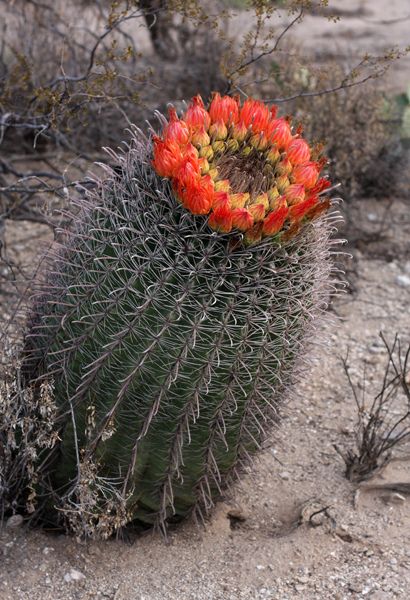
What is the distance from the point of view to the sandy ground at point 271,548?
10.2ft

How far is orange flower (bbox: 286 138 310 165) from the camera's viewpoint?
9.62ft

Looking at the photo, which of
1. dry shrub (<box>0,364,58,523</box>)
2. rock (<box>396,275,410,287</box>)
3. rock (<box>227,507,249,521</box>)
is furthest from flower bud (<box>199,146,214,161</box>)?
rock (<box>396,275,410,287</box>)

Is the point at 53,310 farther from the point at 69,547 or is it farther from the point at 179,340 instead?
the point at 69,547

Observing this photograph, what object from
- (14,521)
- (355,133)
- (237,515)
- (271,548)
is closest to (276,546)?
(271,548)

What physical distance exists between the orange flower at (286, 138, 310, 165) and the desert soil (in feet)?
2.59

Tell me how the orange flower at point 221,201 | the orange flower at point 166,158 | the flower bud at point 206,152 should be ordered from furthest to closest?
the flower bud at point 206,152 < the orange flower at point 166,158 < the orange flower at point 221,201

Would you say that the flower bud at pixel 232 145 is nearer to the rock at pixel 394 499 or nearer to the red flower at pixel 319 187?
the red flower at pixel 319 187

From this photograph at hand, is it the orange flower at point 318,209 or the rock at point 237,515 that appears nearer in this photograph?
the orange flower at point 318,209

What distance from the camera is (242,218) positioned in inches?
105

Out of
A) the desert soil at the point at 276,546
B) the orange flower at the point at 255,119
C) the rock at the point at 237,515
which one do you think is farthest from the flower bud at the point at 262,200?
the rock at the point at 237,515

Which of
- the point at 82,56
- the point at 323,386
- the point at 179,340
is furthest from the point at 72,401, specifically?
the point at 82,56

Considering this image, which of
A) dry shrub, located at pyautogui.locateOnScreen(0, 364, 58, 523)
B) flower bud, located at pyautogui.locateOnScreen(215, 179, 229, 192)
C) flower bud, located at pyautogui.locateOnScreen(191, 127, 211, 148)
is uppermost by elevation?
flower bud, located at pyautogui.locateOnScreen(191, 127, 211, 148)

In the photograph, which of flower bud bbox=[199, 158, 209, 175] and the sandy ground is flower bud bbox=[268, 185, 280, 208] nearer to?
flower bud bbox=[199, 158, 209, 175]

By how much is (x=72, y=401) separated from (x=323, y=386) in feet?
6.02
